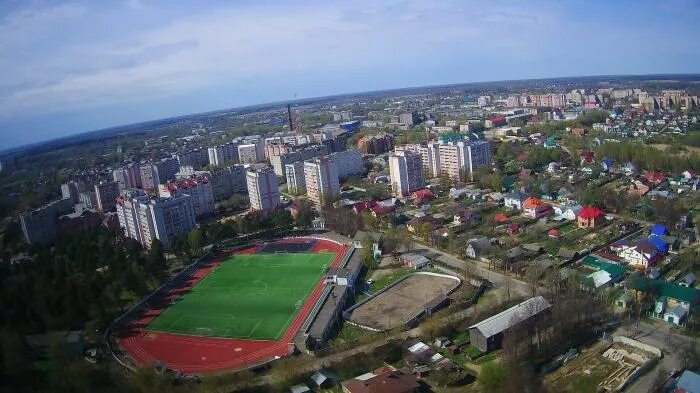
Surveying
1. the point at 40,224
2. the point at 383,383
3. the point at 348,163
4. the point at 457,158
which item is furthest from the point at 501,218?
the point at 40,224

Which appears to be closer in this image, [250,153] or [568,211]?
[568,211]

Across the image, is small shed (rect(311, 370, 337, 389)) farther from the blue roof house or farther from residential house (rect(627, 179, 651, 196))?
residential house (rect(627, 179, 651, 196))

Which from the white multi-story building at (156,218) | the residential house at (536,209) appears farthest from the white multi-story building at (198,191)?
the residential house at (536,209)

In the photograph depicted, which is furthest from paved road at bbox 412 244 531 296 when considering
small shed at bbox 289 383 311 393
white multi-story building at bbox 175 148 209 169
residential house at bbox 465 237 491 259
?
white multi-story building at bbox 175 148 209 169

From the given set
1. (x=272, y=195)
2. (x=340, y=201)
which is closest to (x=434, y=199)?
(x=340, y=201)

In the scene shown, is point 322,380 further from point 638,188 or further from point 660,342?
point 638,188

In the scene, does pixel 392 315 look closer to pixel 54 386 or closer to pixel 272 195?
pixel 54 386
